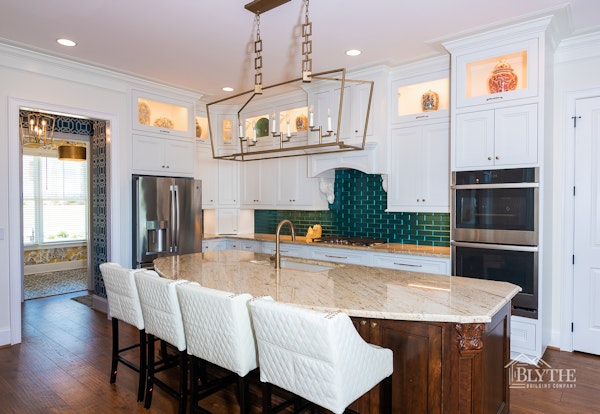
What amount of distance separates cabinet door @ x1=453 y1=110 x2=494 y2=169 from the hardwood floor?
1865 mm

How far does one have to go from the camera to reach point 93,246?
531 centimetres

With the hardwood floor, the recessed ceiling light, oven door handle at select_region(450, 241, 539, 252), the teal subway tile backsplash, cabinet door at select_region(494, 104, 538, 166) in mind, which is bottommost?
the hardwood floor

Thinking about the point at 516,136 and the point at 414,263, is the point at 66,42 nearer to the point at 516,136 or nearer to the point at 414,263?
the point at 414,263

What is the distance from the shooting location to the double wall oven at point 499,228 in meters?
3.37

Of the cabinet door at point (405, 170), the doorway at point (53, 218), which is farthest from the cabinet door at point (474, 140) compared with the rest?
the doorway at point (53, 218)

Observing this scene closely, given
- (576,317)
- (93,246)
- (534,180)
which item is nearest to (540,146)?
→ (534,180)

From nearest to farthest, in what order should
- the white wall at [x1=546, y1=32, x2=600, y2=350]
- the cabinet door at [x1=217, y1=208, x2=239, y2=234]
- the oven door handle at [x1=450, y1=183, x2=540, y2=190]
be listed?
the oven door handle at [x1=450, y1=183, x2=540, y2=190], the white wall at [x1=546, y1=32, x2=600, y2=350], the cabinet door at [x1=217, y1=208, x2=239, y2=234]

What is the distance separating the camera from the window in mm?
7559

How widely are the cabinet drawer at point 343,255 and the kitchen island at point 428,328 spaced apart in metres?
1.79

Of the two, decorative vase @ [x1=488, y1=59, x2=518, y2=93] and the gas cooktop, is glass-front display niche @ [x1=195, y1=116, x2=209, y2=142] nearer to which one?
the gas cooktop

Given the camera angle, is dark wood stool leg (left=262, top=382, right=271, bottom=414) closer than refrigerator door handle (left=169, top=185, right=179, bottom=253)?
Yes

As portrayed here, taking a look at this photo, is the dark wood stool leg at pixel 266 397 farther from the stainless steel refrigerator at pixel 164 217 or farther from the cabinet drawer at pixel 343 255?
the stainless steel refrigerator at pixel 164 217

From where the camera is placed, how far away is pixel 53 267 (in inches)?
311

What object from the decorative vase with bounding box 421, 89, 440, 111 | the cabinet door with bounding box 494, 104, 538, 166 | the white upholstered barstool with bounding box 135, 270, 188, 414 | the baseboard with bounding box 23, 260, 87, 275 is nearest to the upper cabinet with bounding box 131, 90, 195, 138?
the white upholstered barstool with bounding box 135, 270, 188, 414
